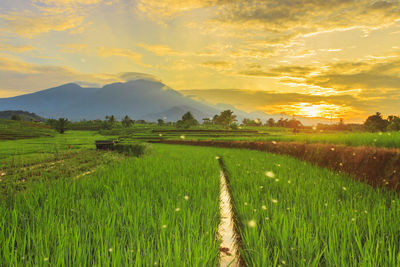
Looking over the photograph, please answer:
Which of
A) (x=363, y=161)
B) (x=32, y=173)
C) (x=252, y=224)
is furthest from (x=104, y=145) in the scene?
(x=363, y=161)

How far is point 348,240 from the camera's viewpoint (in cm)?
228

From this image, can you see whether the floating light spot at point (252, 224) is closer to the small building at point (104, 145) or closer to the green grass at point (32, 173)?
the green grass at point (32, 173)

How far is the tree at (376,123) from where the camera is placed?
63719 mm

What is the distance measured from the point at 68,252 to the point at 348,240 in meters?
3.18

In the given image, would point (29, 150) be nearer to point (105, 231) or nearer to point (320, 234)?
point (105, 231)

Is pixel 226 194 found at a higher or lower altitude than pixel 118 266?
lower

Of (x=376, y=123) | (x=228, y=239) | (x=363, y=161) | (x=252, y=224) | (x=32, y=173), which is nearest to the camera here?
(x=252, y=224)

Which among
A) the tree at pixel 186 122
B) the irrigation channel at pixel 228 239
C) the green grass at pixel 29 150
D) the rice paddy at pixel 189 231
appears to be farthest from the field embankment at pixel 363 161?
the tree at pixel 186 122

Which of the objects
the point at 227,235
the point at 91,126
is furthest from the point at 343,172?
the point at 91,126

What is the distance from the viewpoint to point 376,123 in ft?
212

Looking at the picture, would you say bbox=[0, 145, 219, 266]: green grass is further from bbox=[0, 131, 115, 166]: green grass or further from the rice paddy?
bbox=[0, 131, 115, 166]: green grass

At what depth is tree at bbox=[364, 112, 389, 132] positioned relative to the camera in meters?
63.7

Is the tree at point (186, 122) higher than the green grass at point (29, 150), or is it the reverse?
the tree at point (186, 122)

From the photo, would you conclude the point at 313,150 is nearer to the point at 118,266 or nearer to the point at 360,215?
the point at 360,215
